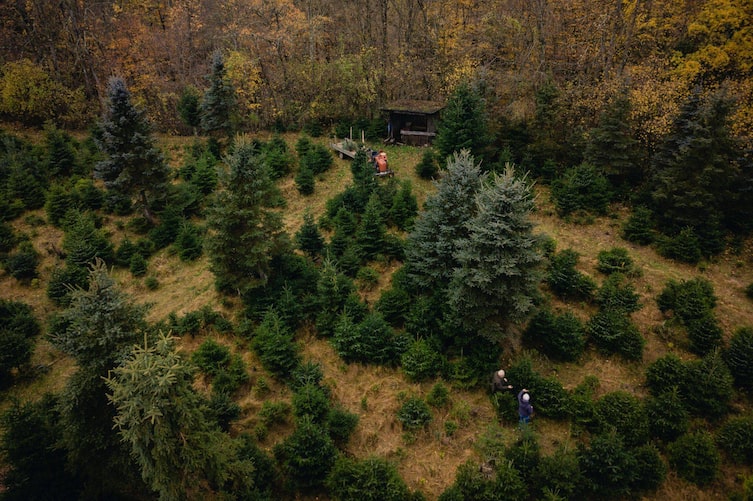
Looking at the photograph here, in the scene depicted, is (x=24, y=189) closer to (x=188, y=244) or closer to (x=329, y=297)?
(x=188, y=244)

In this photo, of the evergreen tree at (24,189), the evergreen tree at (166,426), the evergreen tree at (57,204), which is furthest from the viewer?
the evergreen tree at (24,189)

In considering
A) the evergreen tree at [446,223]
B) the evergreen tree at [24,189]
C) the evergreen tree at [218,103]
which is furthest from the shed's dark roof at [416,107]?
the evergreen tree at [24,189]

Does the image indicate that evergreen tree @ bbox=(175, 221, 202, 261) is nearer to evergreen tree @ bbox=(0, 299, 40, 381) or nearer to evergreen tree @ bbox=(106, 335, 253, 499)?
evergreen tree @ bbox=(0, 299, 40, 381)

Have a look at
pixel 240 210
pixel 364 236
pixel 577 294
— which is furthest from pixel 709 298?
pixel 240 210

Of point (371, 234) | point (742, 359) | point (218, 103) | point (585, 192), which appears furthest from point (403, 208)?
point (218, 103)

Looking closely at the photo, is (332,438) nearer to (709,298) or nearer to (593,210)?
(709,298)

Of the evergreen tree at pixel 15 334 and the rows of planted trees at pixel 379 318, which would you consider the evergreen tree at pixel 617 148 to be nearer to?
the rows of planted trees at pixel 379 318
